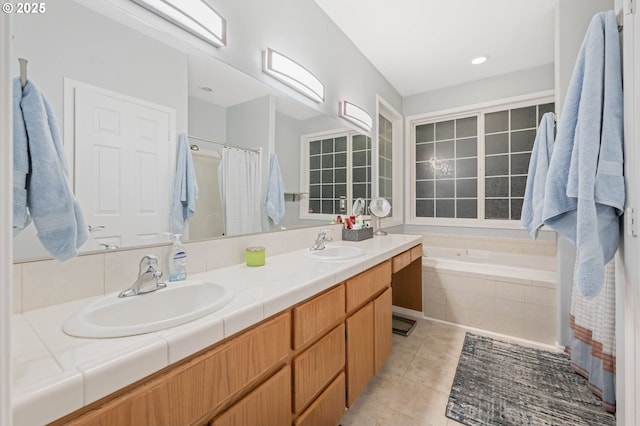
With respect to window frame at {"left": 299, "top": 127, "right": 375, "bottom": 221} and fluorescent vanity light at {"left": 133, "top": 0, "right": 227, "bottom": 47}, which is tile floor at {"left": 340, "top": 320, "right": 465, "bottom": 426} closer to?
window frame at {"left": 299, "top": 127, "right": 375, "bottom": 221}

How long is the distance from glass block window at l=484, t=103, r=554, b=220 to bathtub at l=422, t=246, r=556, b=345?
22.8 inches

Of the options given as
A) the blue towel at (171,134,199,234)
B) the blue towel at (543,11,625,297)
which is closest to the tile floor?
the blue towel at (543,11,625,297)

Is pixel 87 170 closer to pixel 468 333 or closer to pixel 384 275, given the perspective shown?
pixel 384 275

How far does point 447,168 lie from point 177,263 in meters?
3.31

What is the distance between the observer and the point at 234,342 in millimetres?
764

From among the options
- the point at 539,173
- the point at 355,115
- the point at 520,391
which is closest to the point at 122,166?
the point at 355,115

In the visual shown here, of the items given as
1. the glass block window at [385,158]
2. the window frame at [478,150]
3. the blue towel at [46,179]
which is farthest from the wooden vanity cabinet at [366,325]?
the window frame at [478,150]

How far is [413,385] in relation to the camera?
1.75 m

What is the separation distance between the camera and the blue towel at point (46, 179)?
643 mm

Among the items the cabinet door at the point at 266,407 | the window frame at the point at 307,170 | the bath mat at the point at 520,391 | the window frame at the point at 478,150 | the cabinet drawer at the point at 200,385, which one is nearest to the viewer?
the cabinet drawer at the point at 200,385

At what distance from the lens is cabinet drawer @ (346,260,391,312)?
4.42 feet

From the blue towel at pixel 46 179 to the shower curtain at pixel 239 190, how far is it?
2.14 ft

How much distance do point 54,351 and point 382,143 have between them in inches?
122

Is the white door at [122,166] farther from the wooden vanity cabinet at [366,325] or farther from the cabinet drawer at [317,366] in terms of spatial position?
the wooden vanity cabinet at [366,325]
